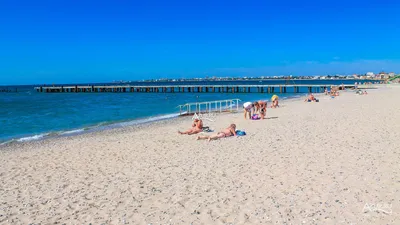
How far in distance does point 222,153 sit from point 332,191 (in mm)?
3227

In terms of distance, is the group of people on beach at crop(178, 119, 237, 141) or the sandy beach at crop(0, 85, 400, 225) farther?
the group of people on beach at crop(178, 119, 237, 141)

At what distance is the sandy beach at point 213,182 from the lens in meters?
4.29

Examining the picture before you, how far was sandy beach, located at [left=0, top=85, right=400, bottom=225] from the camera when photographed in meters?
4.29

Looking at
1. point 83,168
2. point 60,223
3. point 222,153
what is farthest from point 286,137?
point 60,223

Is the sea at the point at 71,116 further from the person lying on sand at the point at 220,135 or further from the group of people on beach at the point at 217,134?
the person lying on sand at the point at 220,135

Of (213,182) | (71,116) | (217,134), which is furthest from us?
(71,116)

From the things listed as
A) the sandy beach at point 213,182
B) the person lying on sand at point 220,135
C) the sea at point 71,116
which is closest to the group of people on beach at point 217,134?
the person lying on sand at point 220,135

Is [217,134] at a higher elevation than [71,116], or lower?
higher

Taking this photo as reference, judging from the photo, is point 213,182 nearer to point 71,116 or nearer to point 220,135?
point 220,135

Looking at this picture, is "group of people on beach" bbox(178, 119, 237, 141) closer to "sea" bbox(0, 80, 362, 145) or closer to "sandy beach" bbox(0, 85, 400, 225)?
"sandy beach" bbox(0, 85, 400, 225)

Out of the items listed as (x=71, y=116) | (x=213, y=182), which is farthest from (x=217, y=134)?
(x=71, y=116)

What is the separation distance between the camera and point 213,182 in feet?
18.5

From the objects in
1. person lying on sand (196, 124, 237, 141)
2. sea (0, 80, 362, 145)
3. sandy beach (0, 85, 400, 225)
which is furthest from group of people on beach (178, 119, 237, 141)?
sea (0, 80, 362, 145)

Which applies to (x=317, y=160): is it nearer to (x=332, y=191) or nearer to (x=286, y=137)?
(x=332, y=191)
